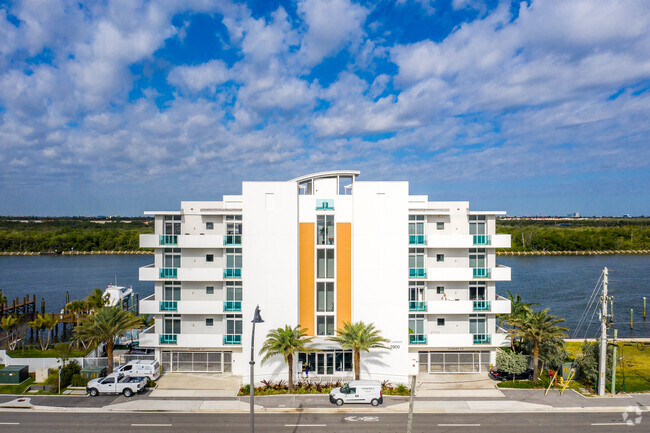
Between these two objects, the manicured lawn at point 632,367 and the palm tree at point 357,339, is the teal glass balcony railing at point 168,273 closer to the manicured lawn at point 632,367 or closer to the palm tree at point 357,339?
the palm tree at point 357,339

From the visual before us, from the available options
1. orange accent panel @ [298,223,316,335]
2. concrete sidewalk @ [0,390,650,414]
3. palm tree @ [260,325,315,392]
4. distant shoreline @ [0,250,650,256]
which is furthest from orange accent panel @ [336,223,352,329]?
distant shoreline @ [0,250,650,256]

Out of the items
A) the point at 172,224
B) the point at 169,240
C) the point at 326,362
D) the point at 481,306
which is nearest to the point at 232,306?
the point at 169,240

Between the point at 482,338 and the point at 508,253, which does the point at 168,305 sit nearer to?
the point at 482,338

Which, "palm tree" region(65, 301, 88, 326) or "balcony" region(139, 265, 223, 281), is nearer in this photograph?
"balcony" region(139, 265, 223, 281)

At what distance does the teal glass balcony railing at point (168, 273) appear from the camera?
3844 centimetres

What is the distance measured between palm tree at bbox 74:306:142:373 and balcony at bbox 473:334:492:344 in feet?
97.4

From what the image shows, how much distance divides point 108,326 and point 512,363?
110 feet

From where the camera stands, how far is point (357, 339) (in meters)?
33.5

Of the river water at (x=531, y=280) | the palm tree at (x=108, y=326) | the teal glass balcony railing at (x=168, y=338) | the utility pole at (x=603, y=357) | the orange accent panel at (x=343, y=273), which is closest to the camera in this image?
the utility pole at (x=603, y=357)

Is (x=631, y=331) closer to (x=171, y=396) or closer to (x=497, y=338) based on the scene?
(x=497, y=338)

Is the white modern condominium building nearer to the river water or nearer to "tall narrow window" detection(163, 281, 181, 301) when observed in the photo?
"tall narrow window" detection(163, 281, 181, 301)

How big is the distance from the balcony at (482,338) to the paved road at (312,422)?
8.35 m

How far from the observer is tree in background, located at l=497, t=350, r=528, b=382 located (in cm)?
3528

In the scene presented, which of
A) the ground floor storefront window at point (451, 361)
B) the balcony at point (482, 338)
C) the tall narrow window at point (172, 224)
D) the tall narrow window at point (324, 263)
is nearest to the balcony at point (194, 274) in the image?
the tall narrow window at point (172, 224)
